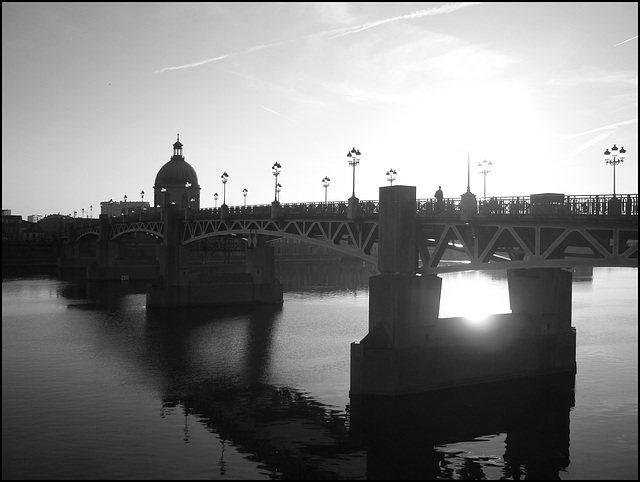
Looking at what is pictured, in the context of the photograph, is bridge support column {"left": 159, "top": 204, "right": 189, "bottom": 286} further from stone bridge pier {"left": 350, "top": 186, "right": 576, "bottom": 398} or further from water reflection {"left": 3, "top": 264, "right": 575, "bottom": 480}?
stone bridge pier {"left": 350, "top": 186, "right": 576, "bottom": 398}

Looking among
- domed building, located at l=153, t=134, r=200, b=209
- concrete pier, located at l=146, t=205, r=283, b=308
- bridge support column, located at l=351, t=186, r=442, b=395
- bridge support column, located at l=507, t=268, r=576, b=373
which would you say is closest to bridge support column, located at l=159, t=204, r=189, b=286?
concrete pier, located at l=146, t=205, r=283, b=308

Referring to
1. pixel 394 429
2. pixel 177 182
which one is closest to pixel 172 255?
pixel 394 429

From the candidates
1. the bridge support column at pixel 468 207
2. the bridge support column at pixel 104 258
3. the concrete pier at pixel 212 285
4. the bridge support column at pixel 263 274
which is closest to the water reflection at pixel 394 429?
the bridge support column at pixel 468 207

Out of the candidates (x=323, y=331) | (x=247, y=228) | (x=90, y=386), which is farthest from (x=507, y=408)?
(x=247, y=228)

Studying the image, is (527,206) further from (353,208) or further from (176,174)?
(176,174)

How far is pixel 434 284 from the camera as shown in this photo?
34.0m

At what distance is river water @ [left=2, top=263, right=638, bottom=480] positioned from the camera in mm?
24469

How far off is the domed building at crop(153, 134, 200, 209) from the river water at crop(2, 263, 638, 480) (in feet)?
304

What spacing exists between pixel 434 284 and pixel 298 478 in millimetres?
13500

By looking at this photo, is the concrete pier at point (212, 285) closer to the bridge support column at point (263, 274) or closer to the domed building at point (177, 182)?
the bridge support column at point (263, 274)

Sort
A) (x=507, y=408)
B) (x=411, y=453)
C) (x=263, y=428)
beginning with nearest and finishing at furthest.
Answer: (x=411, y=453) < (x=263, y=428) < (x=507, y=408)

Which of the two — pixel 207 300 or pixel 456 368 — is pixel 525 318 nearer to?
pixel 456 368

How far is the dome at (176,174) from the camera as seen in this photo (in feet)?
482

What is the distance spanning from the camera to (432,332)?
33156 mm
